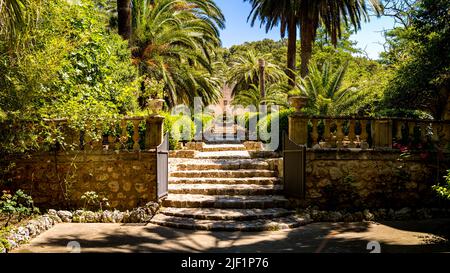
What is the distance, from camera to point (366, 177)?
838cm

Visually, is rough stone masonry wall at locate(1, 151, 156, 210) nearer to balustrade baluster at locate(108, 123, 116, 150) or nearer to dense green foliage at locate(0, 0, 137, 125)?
balustrade baluster at locate(108, 123, 116, 150)

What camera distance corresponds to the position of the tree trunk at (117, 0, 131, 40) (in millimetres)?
12469

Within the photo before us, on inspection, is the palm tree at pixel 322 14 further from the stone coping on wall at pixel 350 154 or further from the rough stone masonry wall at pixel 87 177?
the rough stone masonry wall at pixel 87 177

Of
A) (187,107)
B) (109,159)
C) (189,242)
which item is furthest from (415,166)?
(187,107)

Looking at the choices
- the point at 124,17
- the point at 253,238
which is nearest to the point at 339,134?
the point at 253,238

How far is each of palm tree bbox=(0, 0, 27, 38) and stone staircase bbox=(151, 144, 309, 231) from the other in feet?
13.8

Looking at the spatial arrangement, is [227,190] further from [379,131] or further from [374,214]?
[379,131]

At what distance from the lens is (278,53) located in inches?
1761

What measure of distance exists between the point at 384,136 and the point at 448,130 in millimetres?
1524

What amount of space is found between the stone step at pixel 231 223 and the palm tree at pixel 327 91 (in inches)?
198

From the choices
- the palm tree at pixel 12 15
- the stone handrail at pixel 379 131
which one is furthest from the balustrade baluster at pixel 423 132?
the palm tree at pixel 12 15

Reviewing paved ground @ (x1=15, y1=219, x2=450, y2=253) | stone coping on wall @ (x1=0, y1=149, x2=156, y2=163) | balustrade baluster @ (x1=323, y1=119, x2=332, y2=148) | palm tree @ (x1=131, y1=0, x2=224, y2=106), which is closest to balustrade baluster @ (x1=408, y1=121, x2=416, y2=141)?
balustrade baluster @ (x1=323, y1=119, x2=332, y2=148)

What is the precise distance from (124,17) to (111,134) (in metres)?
5.83
